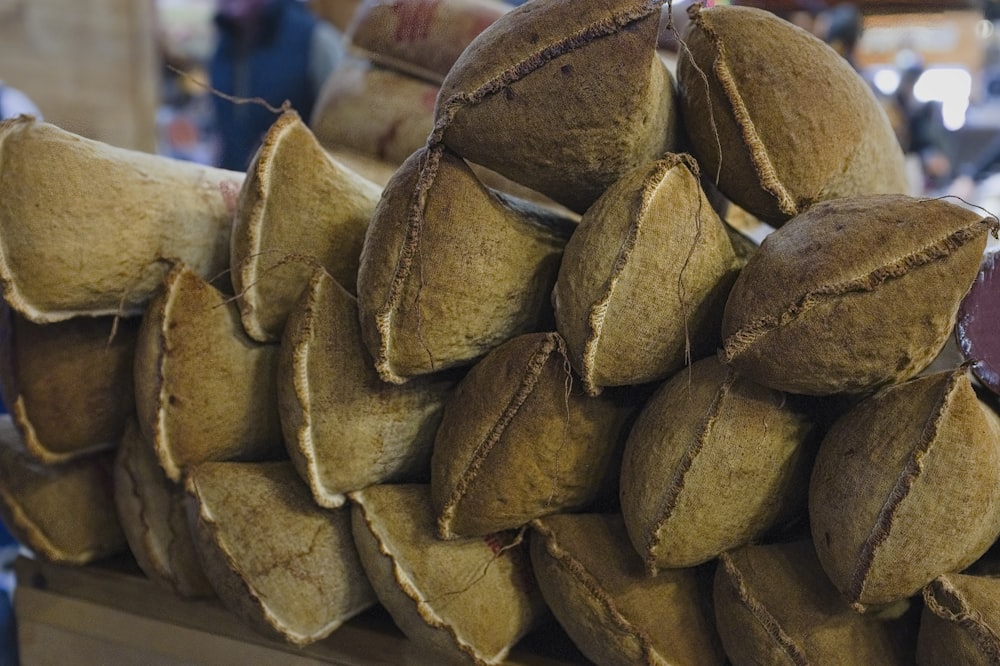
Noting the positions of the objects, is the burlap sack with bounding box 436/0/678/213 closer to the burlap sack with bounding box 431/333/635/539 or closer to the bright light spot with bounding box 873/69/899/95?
the burlap sack with bounding box 431/333/635/539

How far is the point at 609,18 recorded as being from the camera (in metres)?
0.77

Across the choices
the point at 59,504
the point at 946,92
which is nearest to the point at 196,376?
the point at 59,504

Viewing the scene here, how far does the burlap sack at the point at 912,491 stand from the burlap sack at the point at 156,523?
0.71 metres

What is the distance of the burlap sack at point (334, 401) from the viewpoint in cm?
92

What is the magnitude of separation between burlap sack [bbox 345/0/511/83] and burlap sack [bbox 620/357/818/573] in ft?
3.16

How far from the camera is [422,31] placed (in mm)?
1605

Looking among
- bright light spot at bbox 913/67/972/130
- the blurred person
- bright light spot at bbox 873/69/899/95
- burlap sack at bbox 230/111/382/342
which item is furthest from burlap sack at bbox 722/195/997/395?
bright light spot at bbox 913/67/972/130

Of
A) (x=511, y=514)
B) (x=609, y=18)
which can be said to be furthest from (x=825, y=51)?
(x=511, y=514)

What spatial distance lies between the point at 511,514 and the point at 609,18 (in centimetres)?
47

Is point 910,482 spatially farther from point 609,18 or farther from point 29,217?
point 29,217

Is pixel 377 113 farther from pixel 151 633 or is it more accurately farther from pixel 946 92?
pixel 946 92

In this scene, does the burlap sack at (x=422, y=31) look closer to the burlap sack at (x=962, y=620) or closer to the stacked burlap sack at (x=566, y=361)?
the stacked burlap sack at (x=566, y=361)

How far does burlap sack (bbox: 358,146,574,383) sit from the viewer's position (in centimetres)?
83

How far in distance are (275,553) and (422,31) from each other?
103 centimetres
